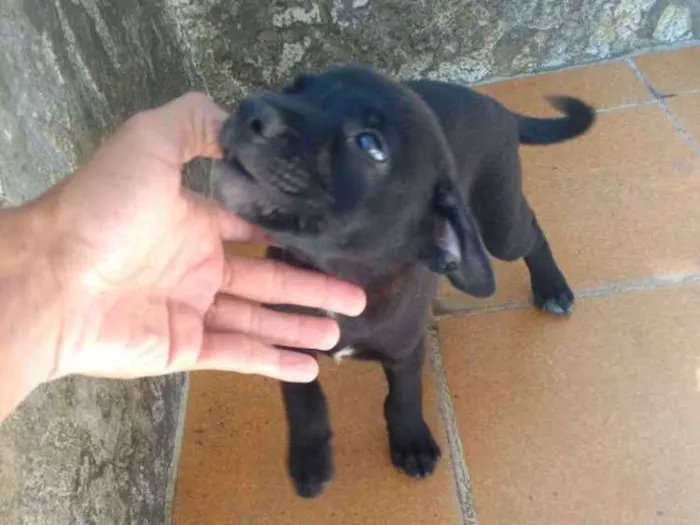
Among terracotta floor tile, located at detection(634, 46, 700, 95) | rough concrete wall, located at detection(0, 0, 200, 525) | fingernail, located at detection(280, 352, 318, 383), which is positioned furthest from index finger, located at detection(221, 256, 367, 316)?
terracotta floor tile, located at detection(634, 46, 700, 95)

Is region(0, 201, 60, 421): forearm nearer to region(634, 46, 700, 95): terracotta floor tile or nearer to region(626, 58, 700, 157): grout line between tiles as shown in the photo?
region(626, 58, 700, 157): grout line between tiles

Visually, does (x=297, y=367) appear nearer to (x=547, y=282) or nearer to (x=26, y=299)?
(x=26, y=299)

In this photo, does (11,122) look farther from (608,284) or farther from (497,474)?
(608,284)

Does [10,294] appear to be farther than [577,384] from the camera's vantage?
No

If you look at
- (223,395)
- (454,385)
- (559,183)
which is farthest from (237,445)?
(559,183)

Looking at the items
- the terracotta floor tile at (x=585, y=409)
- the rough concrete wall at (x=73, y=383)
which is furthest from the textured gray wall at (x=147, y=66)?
the terracotta floor tile at (x=585, y=409)

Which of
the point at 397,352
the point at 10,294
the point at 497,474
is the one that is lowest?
the point at 497,474

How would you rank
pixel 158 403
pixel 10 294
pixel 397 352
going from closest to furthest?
1. pixel 10 294
2. pixel 397 352
3. pixel 158 403
